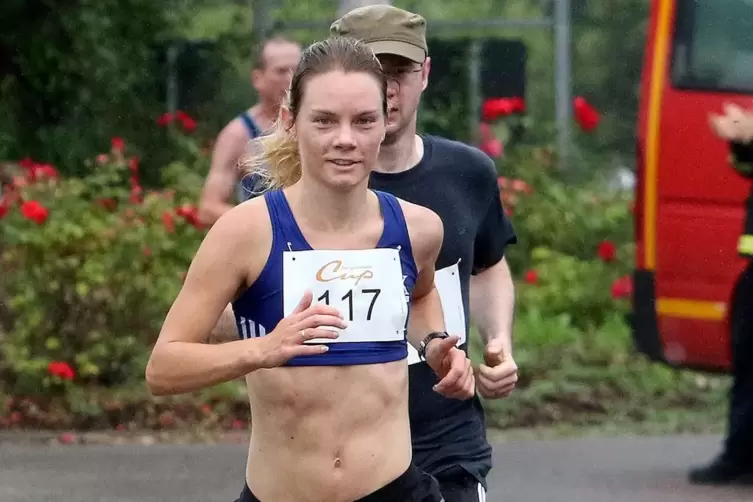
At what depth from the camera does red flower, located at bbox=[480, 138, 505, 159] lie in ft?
41.3

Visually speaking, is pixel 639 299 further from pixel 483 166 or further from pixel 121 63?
pixel 121 63

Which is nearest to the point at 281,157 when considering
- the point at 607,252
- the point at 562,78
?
the point at 607,252

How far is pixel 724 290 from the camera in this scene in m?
9.01

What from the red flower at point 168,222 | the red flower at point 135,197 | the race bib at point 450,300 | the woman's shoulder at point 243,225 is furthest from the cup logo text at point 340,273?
the red flower at point 135,197

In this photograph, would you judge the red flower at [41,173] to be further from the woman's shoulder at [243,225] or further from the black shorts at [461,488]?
the woman's shoulder at [243,225]

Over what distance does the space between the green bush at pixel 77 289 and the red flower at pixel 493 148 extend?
3.37 m

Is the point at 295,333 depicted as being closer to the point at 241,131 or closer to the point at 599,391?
the point at 241,131

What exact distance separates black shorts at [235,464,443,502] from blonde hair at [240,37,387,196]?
0.70 m

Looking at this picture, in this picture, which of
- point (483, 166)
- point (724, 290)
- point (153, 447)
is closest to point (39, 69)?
point (153, 447)

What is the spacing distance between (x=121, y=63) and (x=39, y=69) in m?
0.67

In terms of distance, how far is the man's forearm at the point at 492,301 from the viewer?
466cm

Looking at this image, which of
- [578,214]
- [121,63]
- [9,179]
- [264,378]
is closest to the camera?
[264,378]

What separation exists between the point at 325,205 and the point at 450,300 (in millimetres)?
859

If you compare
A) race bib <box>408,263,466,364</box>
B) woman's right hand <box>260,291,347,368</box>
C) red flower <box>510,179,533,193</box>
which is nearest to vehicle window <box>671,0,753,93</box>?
red flower <box>510,179,533,193</box>
